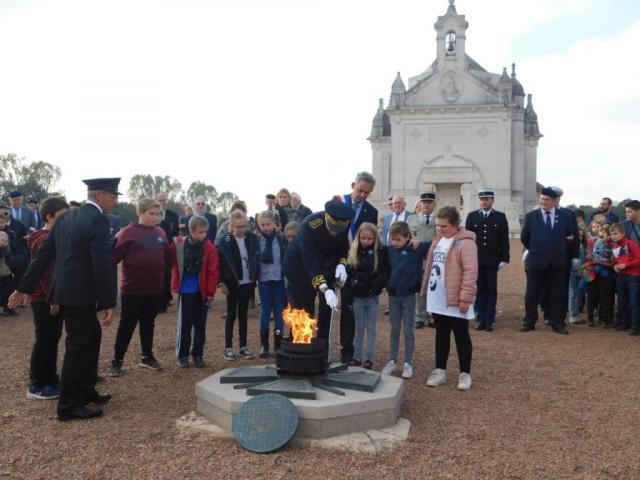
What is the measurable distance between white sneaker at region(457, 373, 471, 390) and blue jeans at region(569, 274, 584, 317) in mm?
5094

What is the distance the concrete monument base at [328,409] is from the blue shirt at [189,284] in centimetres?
202

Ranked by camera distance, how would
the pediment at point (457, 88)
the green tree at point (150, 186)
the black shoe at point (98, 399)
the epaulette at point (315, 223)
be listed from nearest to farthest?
1. the black shoe at point (98, 399)
2. the epaulette at point (315, 223)
3. the pediment at point (457, 88)
4. the green tree at point (150, 186)

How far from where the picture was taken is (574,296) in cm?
1010

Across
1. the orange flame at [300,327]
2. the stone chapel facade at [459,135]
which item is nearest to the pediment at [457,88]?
the stone chapel facade at [459,135]

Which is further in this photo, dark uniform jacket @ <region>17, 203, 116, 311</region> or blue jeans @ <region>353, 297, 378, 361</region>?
blue jeans @ <region>353, 297, 378, 361</region>

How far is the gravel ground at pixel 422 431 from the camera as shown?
3.94 meters

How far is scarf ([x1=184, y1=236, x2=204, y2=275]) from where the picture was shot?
6727 millimetres

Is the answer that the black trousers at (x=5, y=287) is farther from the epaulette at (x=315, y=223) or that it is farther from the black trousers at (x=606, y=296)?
the black trousers at (x=606, y=296)

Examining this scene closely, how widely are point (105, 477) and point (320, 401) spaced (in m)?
1.65

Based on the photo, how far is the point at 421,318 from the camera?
959 centimetres

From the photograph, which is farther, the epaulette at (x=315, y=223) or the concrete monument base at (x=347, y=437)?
the epaulette at (x=315, y=223)

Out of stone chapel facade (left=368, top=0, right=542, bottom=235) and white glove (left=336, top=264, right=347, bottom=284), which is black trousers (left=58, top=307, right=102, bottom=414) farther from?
stone chapel facade (left=368, top=0, right=542, bottom=235)

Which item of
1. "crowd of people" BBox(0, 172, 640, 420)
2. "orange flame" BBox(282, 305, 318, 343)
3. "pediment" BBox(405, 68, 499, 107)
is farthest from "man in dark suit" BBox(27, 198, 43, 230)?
"pediment" BBox(405, 68, 499, 107)

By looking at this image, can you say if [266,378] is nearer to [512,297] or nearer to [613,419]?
[613,419]
